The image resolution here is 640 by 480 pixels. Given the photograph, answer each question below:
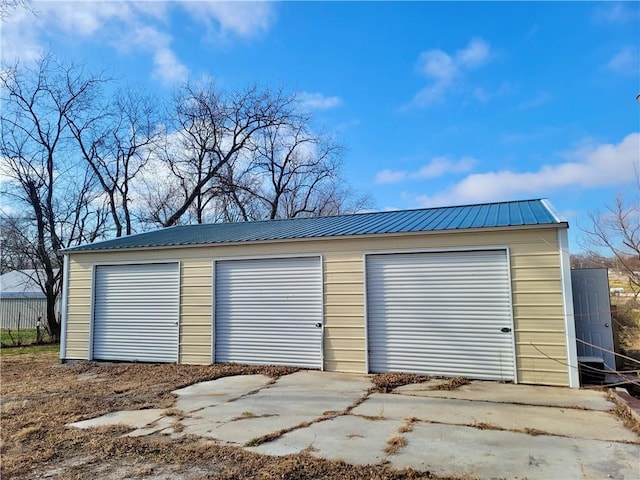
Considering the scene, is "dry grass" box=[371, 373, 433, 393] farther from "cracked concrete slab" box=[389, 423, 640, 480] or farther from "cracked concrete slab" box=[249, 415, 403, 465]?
"cracked concrete slab" box=[389, 423, 640, 480]

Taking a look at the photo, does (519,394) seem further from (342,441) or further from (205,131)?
(205,131)

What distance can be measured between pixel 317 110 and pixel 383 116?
9.12 m

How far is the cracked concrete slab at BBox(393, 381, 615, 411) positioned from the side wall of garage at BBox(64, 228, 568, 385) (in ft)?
1.38

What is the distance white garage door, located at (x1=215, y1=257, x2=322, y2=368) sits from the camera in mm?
8078

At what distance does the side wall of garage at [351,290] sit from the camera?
6.55m

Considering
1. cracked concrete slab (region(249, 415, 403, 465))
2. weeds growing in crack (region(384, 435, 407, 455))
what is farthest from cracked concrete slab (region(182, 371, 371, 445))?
weeds growing in crack (region(384, 435, 407, 455))

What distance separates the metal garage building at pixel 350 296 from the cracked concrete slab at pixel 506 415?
157cm

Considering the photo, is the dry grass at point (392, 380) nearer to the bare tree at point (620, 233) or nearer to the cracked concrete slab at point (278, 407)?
the cracked concrete slab at point (278, 407)

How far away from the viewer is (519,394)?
592cm

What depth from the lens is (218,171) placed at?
21.0 meters

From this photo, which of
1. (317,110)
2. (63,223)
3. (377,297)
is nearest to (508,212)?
(377,297)

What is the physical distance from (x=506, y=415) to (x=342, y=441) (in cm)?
220

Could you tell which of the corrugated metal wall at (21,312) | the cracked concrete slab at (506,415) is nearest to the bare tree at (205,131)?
the corrugated metal wall at (21,312)

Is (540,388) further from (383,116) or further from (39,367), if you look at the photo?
(39,367)
